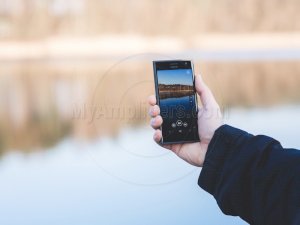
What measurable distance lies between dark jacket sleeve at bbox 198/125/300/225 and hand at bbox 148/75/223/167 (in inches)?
7.0

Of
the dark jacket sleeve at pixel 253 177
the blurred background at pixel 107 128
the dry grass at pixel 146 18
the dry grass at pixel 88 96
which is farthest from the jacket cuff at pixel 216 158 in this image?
the dry grass at pixel 146 18

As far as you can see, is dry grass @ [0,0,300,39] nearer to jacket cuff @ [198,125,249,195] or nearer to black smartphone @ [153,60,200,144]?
black smartphone @ [153,60,200,144]

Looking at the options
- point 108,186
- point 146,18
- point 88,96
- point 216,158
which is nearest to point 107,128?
point 108,186

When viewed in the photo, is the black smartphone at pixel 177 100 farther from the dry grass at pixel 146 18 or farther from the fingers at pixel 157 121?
the dry grass at pixel 146 18

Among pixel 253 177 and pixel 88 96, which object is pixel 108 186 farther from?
pixel 88 96

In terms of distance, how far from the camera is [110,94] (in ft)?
17.3

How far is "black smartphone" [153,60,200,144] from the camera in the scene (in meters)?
1.28

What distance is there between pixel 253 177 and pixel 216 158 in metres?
0.09

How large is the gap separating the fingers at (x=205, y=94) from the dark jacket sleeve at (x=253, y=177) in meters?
0.19

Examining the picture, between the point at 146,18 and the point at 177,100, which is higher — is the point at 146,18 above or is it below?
below

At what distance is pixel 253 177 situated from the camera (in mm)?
951


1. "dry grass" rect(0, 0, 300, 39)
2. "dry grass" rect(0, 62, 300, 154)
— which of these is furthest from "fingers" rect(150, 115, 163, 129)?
"dry grass" rect(0, 0, 300, 39)

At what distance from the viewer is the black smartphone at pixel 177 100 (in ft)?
4.21

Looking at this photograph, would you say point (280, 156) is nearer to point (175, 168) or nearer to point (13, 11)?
point (175, 168)
